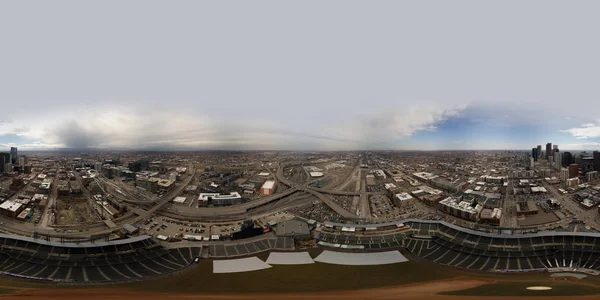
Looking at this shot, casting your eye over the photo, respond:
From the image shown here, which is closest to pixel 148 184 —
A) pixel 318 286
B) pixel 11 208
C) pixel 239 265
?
pixel 11 208

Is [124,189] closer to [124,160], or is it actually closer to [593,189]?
[124,160]

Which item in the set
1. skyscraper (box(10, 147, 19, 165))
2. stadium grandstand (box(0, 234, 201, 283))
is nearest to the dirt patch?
stadium grandstand (box(0, 234, 201, 283))

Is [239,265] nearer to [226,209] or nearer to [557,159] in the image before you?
[226,209]

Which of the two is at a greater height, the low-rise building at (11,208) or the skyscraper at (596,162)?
the skyscraper at (596,162)

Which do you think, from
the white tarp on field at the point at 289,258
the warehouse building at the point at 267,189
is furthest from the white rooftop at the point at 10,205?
the white tarp on field at the point at 289,258

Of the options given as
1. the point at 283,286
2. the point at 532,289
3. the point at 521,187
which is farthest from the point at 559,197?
the point at 283,286

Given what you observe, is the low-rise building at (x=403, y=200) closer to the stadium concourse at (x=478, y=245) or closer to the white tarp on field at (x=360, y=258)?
the stadium concourse at (x=478, y=245)
